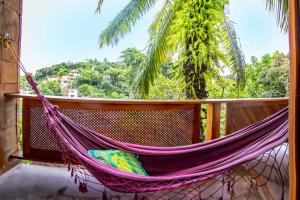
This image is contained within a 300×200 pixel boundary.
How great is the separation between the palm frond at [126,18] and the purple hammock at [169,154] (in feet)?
9.86

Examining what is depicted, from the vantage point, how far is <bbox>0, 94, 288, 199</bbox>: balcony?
2.03 meters

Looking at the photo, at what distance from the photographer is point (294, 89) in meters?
0.43

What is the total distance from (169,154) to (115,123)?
641 mm

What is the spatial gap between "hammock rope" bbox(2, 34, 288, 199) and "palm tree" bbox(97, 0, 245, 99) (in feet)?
A: 6.89

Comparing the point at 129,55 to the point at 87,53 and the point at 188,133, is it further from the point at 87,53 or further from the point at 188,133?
the point at 188,133

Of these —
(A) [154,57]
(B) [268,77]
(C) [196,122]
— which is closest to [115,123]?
(C) [196,122]

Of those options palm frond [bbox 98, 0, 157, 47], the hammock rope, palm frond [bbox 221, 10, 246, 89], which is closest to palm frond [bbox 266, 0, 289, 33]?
palm frond [bbox 221, 10, 246, 89]

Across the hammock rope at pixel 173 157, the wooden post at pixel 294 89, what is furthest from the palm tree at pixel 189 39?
the wooden post at pixel 294 89

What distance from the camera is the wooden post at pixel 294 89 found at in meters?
0.42

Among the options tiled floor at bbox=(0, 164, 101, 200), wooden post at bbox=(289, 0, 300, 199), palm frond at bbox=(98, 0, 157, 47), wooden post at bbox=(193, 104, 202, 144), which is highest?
palm frond at bbox=(98, 0, 157, 47)

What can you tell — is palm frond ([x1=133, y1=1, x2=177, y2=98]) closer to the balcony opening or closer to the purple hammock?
the balcony opening

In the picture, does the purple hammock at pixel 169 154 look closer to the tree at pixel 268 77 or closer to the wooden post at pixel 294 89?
the wooden post at pixel 294 89

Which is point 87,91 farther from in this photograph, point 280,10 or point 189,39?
point 280,10

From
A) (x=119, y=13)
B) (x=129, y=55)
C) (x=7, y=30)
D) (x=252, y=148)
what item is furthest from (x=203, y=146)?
(x=129, y=55)
